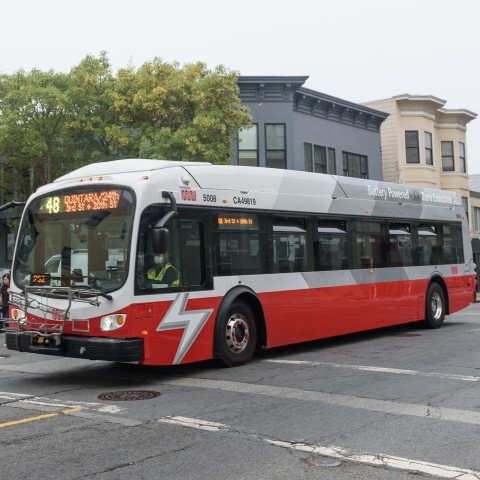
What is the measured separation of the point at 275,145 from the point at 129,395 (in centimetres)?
2199

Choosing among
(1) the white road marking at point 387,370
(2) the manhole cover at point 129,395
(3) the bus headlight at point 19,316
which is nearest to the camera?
(2) the manhole cover at point 129,395

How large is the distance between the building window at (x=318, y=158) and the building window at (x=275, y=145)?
5.14ft

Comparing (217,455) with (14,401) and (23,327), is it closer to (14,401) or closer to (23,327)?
(14,401)

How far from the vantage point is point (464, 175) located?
37781 mm

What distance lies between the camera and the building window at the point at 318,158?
30.3 m

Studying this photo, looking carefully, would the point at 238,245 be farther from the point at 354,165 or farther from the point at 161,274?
the point at 354,165

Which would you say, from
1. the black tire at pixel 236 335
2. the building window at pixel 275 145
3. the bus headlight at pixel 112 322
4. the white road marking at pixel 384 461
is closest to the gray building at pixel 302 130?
the building window at pixel 275 145

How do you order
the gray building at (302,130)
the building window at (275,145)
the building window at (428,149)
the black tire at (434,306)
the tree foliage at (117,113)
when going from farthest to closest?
the building window at (428,149)
the building window at (275,145)
the gray building at (302,130)
the tree foliage at (117,113)
the black tire at (434,306)

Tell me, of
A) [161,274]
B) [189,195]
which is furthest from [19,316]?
[189,195]

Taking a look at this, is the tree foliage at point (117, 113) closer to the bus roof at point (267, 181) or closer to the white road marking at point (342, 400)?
the bus roof at point (267, 181)

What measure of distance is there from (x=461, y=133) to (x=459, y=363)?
30522 millimetres

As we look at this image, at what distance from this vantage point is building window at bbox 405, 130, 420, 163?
116 feet

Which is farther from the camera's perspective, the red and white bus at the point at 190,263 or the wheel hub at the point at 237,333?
the wheel hub at the point at 237,333

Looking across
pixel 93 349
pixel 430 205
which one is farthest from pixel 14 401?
pixel 430 205
